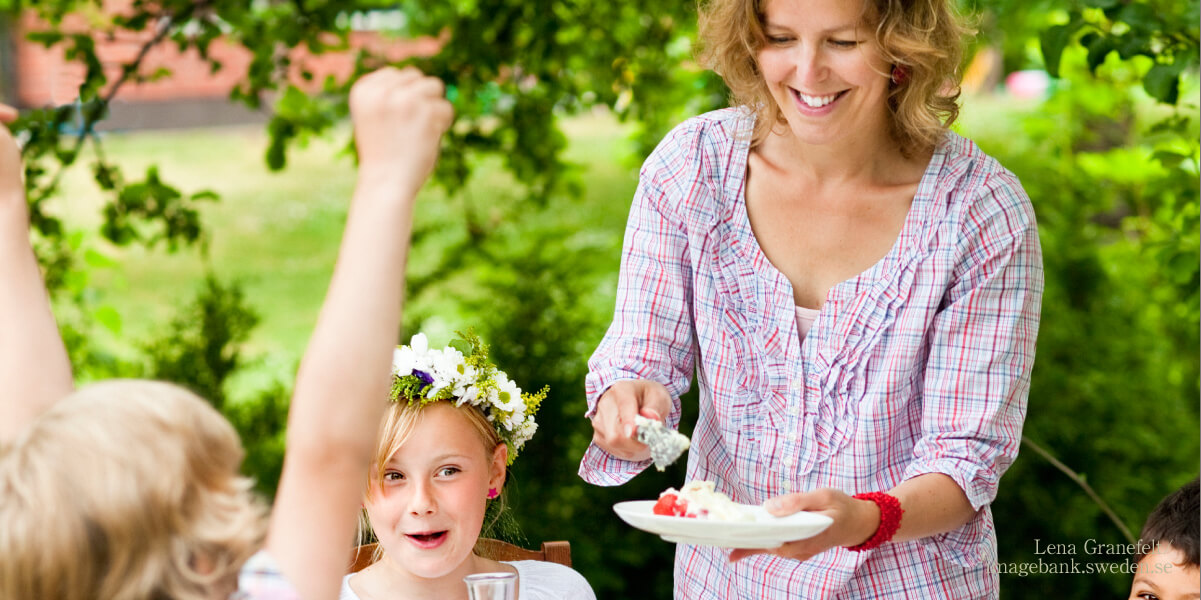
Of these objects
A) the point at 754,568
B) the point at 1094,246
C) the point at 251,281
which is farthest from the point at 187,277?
the point at 754,568

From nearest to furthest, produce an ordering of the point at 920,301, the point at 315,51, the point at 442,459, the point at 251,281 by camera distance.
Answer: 1. the point at 920,301
2. the point at 442,459
3. the point at 315,51
4. the point at 251,281

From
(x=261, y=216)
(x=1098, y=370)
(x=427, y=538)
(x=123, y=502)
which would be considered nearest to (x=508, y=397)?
(x=427, y=538)

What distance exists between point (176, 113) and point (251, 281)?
14.7ft

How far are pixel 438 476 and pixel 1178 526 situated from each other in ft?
4.66

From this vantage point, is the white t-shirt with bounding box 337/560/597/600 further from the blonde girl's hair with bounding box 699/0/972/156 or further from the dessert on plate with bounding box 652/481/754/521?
the blonde girl's hair with bounding box 699/0/972/156

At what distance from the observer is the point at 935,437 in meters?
2.15

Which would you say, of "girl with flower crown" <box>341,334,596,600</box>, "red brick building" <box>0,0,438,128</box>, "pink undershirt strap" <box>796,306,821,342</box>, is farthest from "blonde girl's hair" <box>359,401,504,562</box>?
"red brick building" <box>0,0,438,128</box>

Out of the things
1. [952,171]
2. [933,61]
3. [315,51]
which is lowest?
[952,171]

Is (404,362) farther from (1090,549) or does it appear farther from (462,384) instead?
(1090,549)

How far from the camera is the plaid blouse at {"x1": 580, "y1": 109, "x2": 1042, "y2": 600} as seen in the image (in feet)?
7.04

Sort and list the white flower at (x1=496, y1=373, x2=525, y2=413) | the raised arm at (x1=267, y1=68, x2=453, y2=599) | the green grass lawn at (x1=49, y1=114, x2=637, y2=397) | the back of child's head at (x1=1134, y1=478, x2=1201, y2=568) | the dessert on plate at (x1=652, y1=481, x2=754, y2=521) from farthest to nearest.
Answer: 1. the green grass lawn at (x1=49, y1=114, x2=637, y2=397)
2. the white flower at (x1=496, y1=373, x2=525, y2=413)
3. the back of child's head at (x1=1134, y1=478, x2=1201, y2=568)
4. the dessert on plate at (x1=652, y1=481, x2=754, y2=521)
5. the raised arm at (x1=267, y1=68, x2=453, y2=599)

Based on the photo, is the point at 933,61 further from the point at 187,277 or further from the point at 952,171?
the point at 187,277

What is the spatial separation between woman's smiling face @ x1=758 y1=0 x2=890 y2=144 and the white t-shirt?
1.14 m

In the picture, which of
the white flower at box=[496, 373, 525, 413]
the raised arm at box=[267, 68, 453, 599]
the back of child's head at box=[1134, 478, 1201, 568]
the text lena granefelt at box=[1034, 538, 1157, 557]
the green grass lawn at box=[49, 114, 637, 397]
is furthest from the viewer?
the green grass lawn at box=[49, 114, 637, 397]
